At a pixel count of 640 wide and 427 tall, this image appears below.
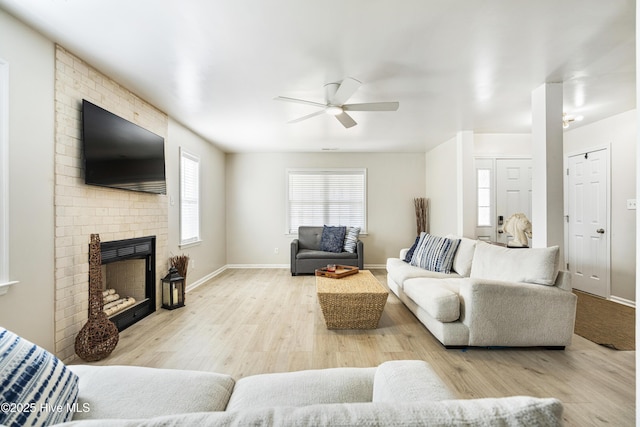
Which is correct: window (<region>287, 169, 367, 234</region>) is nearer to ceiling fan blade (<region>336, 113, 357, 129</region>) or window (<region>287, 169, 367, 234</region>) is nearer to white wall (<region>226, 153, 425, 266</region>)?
white wall (<region>226, 153, 425, 266</region>)

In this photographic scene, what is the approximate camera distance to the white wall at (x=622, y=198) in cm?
379

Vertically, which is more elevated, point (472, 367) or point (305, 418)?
point (305, 418)

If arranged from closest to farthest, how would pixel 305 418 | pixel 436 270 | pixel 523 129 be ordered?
pixel 305 418
pixel 436 270
pixel 523 129

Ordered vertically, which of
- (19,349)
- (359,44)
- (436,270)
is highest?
(359,44)

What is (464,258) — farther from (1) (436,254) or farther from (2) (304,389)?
(2) (304,389)

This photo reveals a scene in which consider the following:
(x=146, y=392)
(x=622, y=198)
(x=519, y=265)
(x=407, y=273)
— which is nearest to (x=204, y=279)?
(x=407, y=273)

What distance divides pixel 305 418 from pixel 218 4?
220 cm

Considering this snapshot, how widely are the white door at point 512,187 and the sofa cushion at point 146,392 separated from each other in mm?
5282

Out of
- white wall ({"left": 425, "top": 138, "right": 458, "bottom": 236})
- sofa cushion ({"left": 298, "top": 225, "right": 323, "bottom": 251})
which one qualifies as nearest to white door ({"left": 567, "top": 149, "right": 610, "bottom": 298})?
white wall ({"left": 425, "top": 138, "right": 458, "bottom": 236})

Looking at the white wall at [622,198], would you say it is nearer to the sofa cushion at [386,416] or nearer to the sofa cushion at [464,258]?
the sofa cushion at [464,258]

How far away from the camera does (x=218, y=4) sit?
1829 millimetres

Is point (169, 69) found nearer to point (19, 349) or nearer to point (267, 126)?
point (267, 126)

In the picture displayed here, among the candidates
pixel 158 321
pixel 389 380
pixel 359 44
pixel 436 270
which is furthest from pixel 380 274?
pixel 389 380

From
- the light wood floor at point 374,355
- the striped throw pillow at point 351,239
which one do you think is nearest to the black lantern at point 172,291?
the light wood floor at point 374,355
